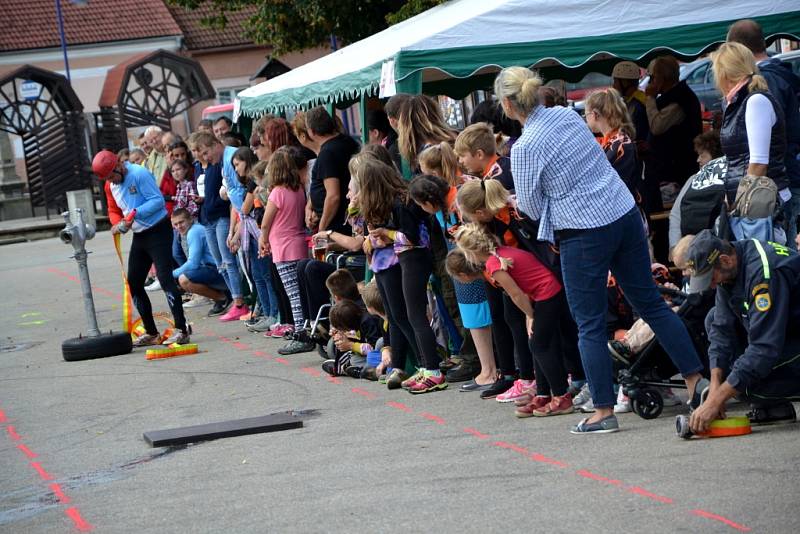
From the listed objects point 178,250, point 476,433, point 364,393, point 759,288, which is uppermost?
point 759,288

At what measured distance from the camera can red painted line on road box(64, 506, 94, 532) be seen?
577cm

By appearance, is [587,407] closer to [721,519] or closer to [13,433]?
[721,519]

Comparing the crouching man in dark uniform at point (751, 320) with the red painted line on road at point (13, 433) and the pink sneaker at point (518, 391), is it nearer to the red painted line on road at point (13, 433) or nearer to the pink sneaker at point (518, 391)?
the pink sneaker at point (518, 391)

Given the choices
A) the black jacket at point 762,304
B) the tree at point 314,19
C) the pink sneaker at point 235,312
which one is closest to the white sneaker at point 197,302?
the pink sneaker at point 235,312

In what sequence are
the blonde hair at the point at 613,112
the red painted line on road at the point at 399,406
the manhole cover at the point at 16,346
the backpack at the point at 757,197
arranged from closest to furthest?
the backpack at the point at 757,197
the red painted line on road at the point at 399,406
the blonde hair at the point at 613,112
the manhole cover at the point at 16,346

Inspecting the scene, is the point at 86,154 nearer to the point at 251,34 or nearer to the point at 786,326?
the point at 251,34

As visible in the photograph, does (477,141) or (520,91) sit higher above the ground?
(520,91)

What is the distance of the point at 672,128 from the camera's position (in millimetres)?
10016

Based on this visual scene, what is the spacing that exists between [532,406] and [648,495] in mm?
2037

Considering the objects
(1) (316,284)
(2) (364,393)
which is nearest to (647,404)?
(2) (364,393)

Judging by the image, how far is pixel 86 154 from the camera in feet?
114

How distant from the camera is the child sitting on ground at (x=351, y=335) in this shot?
9.42m

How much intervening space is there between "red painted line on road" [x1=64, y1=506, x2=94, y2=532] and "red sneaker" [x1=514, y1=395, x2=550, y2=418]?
2.60 meters

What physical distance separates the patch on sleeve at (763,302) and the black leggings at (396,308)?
10.3 feet
